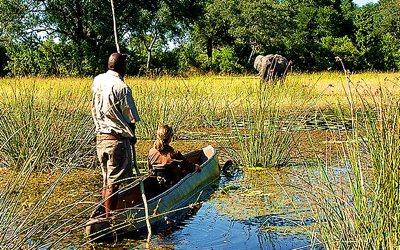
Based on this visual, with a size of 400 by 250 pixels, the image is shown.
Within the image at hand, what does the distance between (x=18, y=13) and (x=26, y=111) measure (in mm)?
23790

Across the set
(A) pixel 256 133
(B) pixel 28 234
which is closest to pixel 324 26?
(A) pixel 256 133

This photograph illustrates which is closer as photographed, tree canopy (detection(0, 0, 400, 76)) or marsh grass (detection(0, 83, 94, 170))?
marsh grass (detection(0, 83, 94, 170))

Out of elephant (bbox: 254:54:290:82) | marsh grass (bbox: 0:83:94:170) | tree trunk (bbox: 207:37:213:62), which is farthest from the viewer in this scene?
tree trunk (bbox: 207:37:213:62)

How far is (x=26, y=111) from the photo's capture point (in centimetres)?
938

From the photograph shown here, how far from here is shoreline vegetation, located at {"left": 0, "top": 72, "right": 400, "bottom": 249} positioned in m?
4.12

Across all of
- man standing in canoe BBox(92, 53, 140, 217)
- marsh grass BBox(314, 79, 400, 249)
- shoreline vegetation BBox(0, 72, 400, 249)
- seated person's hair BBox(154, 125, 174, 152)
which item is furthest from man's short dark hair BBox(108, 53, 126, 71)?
marsh grass BBox(314, 79, 400, 249)

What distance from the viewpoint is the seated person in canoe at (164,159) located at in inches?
321

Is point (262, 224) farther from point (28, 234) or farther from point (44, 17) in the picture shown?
point (44, 17)

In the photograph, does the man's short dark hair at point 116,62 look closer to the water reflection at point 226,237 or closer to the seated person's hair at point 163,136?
the seated person's hair at point 163,136

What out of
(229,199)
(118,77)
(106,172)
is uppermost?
(118,77)

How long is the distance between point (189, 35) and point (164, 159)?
109ft

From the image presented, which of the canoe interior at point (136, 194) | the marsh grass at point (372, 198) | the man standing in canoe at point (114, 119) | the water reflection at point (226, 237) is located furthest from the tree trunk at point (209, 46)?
the marsh grass at point (372, 198)

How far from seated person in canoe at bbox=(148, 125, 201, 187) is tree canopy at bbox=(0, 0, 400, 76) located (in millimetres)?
19763

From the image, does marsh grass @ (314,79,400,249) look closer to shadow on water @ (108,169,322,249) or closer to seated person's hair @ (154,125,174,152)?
shadow on water @ (108,169,322,249)
